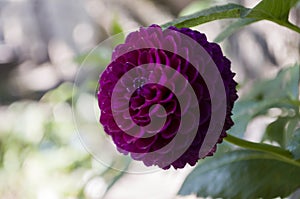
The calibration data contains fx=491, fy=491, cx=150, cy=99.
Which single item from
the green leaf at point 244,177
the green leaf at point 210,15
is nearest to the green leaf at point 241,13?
the green leaf at point 210,15

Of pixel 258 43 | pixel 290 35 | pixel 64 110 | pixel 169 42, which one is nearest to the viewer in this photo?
pixel 169 42

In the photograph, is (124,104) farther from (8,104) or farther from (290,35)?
(8,104)

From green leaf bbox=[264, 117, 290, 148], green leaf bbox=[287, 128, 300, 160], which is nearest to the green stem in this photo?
green leaf bbox=[287, 128, 300, 160]

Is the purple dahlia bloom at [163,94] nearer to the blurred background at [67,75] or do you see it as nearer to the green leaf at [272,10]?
the green leaf at [272,10]

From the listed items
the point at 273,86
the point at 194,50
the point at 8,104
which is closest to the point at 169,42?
the point at 194,50

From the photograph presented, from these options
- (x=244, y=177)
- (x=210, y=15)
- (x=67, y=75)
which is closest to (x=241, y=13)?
(x=210, y=15)
